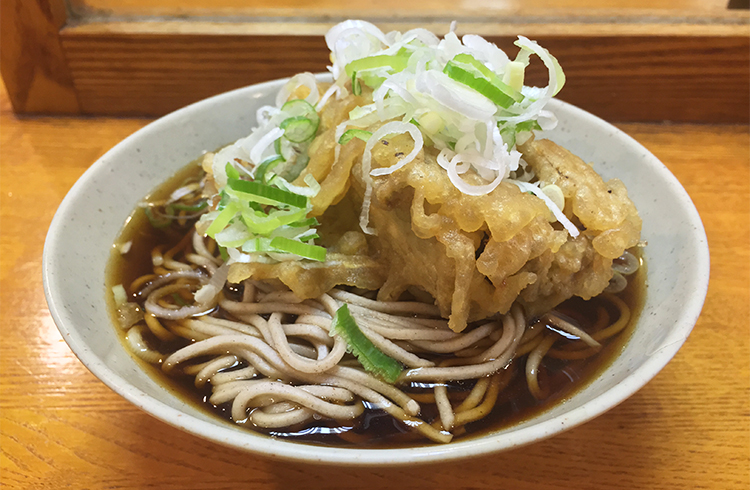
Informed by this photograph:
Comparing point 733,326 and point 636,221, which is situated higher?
point 636,221

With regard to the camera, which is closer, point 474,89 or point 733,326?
point 474,89

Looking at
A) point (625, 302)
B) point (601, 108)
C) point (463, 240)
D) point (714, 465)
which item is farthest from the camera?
point (601, 108)

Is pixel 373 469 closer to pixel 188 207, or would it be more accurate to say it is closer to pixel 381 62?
pixel 381 62

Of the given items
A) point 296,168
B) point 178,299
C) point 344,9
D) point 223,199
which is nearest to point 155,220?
point 178,299

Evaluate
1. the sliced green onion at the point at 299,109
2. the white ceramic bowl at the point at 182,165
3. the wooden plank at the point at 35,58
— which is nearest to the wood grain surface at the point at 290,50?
the wooden plank at the point at 35,58

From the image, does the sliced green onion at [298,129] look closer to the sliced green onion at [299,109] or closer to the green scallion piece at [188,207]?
the sliced green onion at [299,109]

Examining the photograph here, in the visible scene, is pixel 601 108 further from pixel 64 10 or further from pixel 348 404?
pixel 64 10

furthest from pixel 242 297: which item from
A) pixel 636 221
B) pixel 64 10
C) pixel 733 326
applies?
pixel 64 10
